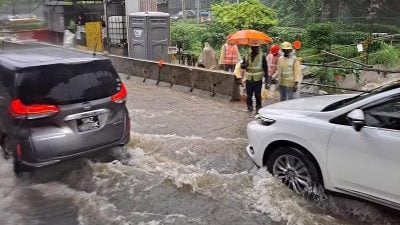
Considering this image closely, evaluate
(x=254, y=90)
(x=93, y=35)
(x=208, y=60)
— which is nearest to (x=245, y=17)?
(x=93, y=35)

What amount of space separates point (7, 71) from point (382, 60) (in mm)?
16259

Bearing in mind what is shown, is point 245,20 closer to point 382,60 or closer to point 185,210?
point 382,60

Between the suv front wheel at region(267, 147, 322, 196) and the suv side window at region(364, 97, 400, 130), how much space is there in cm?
84

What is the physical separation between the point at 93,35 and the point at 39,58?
14.8 meters

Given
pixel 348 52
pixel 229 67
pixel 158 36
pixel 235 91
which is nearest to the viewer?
pixel 235 91

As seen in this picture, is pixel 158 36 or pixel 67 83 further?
pixel 158 36

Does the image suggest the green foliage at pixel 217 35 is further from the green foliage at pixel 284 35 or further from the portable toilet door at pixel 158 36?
the portable toilet door at pixel 158 36

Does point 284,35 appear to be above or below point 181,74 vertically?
above

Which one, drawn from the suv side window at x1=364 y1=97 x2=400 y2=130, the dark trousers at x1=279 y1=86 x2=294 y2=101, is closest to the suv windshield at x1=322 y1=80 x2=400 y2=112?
the suv side window at x1=364 y1=97 x2=400 y2=130

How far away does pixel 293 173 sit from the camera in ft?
16.8

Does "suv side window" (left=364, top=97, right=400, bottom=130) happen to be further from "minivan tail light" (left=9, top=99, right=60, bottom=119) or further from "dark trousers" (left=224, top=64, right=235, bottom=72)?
"dark trousers" (left=224, top=64, right=235, bottom=72)

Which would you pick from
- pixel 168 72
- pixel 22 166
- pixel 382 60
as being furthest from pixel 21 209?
pixel 382 60

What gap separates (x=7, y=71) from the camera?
5613mm

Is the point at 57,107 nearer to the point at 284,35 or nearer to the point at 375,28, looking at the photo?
the point at 284,35
